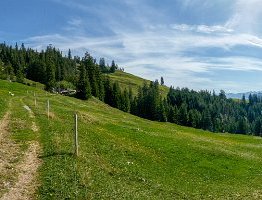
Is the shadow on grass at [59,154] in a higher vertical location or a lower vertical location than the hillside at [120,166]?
higher

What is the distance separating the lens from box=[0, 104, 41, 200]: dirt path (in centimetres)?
2038

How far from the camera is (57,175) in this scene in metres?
23.8

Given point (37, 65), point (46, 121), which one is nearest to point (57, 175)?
point (46, 121)

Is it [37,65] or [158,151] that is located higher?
[37,65]

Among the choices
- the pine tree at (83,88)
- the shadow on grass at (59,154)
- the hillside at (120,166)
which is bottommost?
the hillside at (120,166)

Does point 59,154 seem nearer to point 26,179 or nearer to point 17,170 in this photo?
point 17,170

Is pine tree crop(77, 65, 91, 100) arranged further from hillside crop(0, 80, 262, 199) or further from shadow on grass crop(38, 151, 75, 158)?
shadow on grass crop(38, 151, 75, 158)

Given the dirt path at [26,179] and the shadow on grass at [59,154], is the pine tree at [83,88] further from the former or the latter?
the shadow on grass at [59,154]

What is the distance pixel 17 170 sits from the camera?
79.2 ft

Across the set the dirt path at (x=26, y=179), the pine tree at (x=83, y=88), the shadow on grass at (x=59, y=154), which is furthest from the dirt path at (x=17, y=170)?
the pine tree at (x=83, y=88)

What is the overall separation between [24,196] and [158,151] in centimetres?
2290

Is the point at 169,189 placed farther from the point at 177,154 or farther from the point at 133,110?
the point at 133,110

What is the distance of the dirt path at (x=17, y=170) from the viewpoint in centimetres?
2038

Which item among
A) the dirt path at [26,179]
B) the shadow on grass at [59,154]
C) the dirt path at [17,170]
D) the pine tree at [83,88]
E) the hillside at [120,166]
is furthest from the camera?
the pine tree at [83,88]
